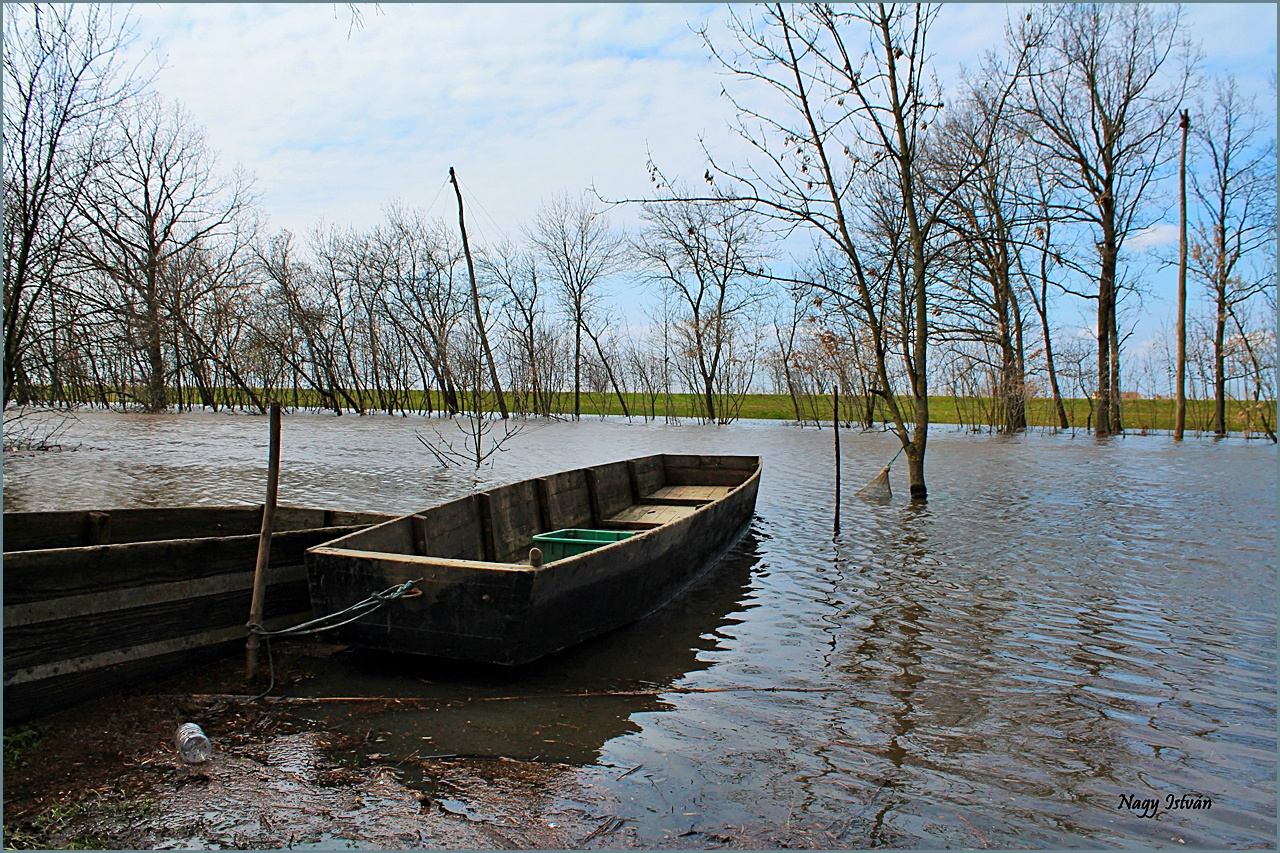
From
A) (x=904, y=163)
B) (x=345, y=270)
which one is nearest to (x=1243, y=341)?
(x=904, y=163)

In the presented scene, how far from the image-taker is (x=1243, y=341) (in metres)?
19.0

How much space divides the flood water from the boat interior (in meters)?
0.95

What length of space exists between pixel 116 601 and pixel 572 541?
3.25 meters

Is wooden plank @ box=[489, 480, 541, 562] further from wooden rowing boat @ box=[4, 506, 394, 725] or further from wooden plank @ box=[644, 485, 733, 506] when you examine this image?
wooden plank @ box=[644, 485, 733, 506]

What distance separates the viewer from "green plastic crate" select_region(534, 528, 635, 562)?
6.43m

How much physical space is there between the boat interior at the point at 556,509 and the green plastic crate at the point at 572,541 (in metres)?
0.36

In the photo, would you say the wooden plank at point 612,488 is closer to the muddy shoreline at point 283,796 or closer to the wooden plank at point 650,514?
the wooden plank at point 650,514

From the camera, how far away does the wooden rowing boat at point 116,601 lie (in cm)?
366

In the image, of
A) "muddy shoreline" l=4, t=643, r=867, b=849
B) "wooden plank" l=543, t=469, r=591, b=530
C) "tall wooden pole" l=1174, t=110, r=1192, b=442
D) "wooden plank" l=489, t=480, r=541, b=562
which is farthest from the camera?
"tall wooden pole" l=1174, t=110, r=1192, b=442

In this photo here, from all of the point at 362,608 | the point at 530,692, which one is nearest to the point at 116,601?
the point at 362,608

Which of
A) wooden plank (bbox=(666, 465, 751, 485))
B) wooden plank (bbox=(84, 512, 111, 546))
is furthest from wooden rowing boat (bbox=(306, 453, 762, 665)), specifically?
wooden plank (bbox=(666, 465, 751, 485))

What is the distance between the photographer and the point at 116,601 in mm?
4027

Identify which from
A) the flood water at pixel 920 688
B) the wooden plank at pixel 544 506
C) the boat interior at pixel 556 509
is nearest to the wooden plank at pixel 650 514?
the boat interior at pixel 556 509

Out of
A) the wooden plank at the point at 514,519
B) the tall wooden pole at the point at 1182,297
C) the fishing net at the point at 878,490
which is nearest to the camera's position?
the wooden plank at the point at 514,519
